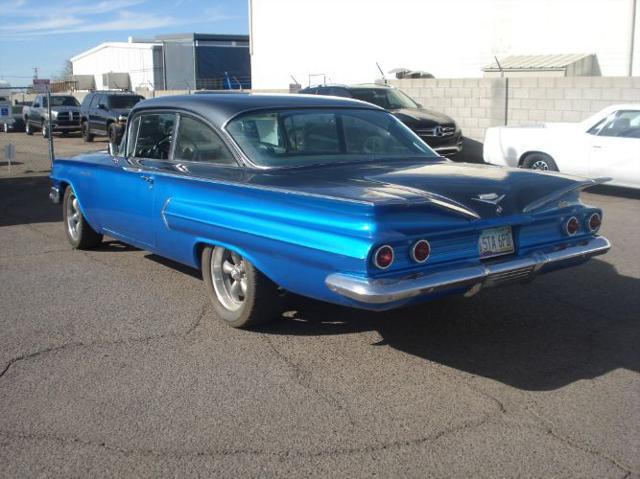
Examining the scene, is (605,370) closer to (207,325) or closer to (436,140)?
(207,325)

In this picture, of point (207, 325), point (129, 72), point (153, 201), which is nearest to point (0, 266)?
point (153, 201)

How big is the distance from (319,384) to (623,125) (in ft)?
28.3

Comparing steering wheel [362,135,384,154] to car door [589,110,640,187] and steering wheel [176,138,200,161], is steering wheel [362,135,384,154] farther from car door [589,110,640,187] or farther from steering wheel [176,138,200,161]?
car door [589,110,640,187]

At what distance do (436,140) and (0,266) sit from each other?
32.2 ft

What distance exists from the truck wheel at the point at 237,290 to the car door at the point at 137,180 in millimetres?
782

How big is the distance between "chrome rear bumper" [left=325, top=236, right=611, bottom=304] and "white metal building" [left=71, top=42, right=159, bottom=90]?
45.4 m

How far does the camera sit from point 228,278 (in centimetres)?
540

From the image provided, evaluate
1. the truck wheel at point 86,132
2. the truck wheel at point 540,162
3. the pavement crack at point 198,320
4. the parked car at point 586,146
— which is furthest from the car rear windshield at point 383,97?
the truck wheel at point 86,132

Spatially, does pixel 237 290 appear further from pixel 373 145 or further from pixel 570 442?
pixel 570 442

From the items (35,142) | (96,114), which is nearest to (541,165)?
(96,114)

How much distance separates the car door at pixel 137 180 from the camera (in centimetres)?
598

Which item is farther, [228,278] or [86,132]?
[86,132]

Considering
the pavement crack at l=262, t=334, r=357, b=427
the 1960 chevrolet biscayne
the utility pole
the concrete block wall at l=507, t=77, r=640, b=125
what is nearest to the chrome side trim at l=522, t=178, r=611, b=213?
the 1960 chevrolet biscayne

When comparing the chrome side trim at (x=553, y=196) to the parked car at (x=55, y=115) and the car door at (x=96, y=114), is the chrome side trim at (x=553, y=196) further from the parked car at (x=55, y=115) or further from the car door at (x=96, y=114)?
the parked car at (x=55, y=115)
